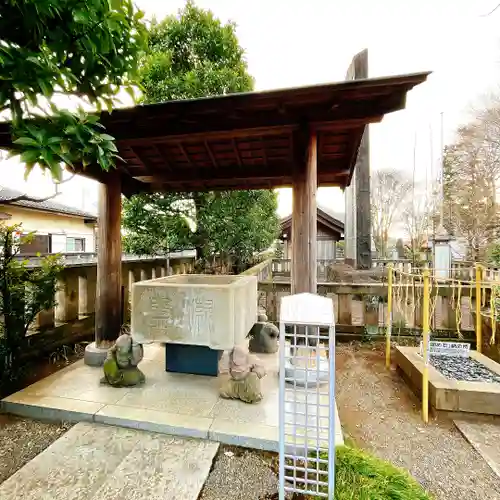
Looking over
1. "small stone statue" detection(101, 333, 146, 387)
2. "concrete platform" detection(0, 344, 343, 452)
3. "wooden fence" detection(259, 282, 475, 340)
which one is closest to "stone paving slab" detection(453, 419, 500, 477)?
"concrete platform" detection(0, 344, 343, 452)

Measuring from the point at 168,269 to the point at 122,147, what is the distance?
389 cm

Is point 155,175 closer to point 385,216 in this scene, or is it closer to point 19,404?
point 19,404

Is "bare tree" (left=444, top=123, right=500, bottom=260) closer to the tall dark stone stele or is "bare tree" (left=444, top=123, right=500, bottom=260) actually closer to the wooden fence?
the tall dark stone stele

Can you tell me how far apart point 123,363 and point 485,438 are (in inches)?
141

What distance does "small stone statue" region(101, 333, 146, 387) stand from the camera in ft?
10.2

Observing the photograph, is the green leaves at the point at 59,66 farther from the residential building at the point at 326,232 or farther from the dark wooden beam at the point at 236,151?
the residential building at the point at 326,232

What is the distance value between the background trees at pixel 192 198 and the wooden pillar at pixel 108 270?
88.5 inches

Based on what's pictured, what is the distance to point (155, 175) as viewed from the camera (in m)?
4.48

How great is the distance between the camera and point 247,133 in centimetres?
303

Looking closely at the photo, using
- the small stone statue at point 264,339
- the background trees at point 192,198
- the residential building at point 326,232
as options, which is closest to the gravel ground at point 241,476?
the small stone statue at point 264,339

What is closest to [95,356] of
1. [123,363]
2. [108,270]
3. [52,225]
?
[123,363]

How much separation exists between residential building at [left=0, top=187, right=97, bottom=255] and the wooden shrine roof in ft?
32.2

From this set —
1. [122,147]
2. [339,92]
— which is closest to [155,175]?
[122,147]

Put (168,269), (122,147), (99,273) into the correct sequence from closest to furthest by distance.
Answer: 1. (122,147)
2. (99,273)
3. (168,269)
